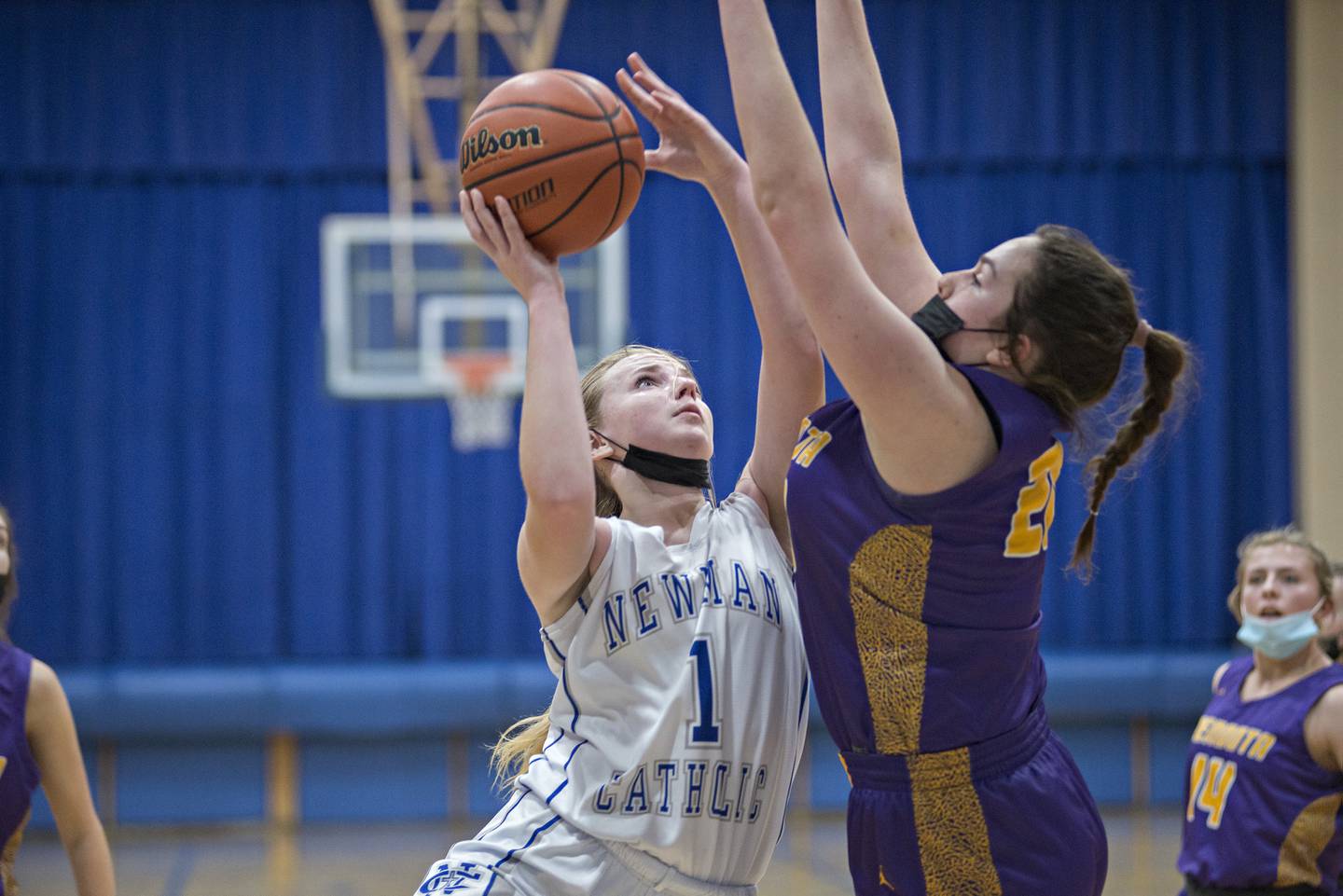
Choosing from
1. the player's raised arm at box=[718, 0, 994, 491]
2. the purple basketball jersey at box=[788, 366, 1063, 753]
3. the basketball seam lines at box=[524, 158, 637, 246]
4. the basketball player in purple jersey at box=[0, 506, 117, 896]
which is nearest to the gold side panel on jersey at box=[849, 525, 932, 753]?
the purple basketball jersey at box=[788, 366, 1063, 753]

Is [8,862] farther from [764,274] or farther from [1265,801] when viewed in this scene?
[1265,801]

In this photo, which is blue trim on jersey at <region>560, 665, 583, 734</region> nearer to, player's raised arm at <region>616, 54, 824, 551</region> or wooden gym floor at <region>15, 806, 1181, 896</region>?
player's raised arm at <region>616, 54, 824, 551</region>

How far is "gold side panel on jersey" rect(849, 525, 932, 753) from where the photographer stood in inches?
82.3

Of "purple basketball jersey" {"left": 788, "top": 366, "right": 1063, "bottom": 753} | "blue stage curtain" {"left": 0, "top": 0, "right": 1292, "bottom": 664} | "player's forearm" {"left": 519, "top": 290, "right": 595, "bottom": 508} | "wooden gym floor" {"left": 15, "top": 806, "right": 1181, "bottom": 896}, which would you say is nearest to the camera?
A: "purple basketball jersey" {"left": 788, "top": 366, "right": 1063, "bottom": 753}

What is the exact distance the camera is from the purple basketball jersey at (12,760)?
10.4 feet

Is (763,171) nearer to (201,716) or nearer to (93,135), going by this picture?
(201,716)

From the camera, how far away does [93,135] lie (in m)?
9.57

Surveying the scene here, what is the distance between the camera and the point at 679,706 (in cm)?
235

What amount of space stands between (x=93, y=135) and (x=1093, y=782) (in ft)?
26.5

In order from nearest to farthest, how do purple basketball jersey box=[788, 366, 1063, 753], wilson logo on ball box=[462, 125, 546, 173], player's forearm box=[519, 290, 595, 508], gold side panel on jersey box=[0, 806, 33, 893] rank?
purple basketball jersey box=[788, 366, 1063, 753], player's forearm box=[519, 290, 595, 508], wilson logo on ball box=[462, 125, 546, 173], gold side panel on jersey box=[0, 806, 33, 893]

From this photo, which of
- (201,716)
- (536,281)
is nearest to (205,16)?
(201,716)

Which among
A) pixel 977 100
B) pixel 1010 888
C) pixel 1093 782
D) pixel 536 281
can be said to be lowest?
pixel 1093 782

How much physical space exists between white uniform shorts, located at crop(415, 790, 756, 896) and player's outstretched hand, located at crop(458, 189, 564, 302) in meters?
0.89

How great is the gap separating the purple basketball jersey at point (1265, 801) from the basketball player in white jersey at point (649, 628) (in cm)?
211
